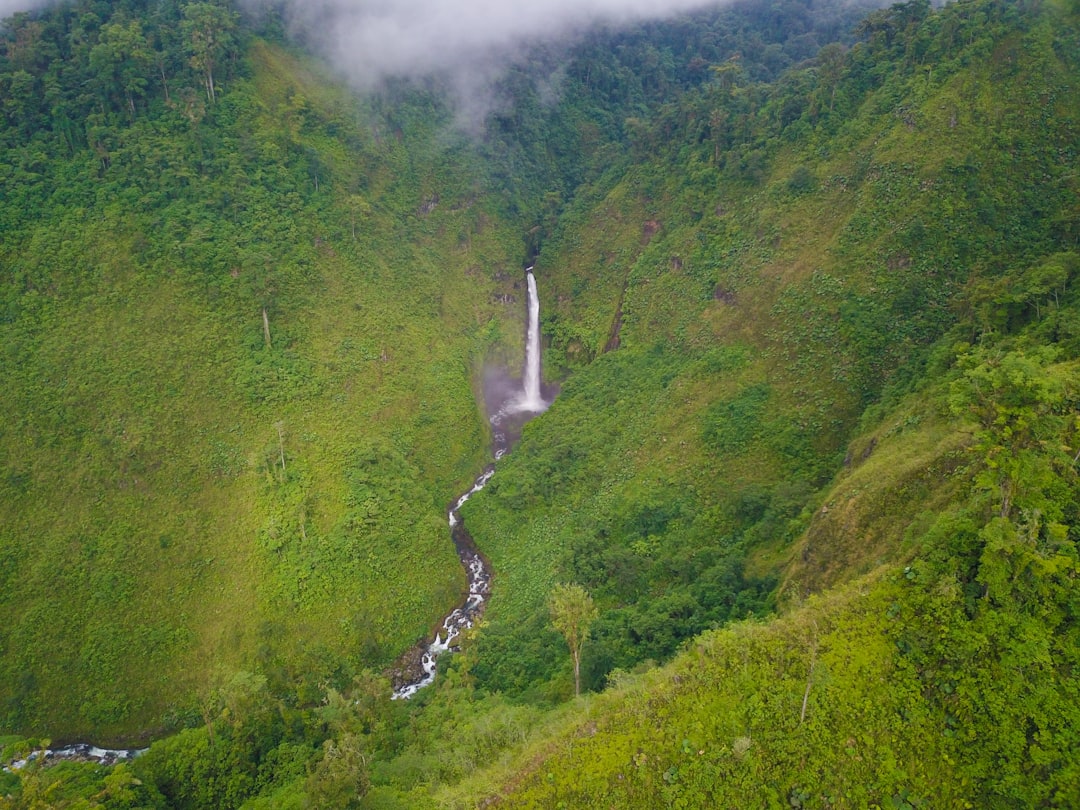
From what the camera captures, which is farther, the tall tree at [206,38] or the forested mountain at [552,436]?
the tall tree at [206,38]

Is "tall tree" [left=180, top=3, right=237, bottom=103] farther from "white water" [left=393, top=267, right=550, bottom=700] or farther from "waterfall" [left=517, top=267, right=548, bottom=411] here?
"white water" [left=393, top=267, right=550, bottom=700]

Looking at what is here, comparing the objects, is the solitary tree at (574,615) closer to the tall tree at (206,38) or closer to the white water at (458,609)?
the white water at (458,609)

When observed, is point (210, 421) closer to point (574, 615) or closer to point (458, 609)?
point (458, 609)

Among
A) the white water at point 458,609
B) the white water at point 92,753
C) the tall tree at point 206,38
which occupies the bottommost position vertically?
the white water at point 458,609

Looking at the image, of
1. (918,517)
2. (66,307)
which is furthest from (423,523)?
(918,517)

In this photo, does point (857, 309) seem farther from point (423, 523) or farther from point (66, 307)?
point (66, 307)

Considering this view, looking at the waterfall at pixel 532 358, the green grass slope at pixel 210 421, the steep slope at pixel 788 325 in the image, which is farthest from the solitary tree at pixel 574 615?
the waterfall at pixel 532 358

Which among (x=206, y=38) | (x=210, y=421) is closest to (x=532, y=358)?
(x=210, y=421)
